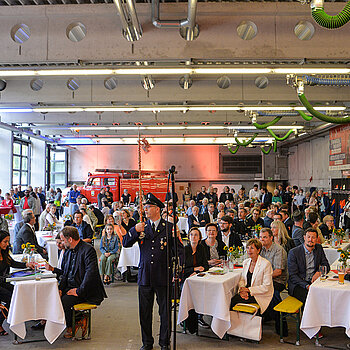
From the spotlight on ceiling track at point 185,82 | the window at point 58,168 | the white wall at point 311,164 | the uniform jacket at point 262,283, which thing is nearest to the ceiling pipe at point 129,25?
the uniform jacket at point 262,283

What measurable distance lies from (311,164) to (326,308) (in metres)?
15.9

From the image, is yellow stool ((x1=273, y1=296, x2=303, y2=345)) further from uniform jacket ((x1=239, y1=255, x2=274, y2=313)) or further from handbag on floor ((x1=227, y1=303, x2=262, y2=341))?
handbag on floor ((x1=227, y1=303, x2=262, y2=341))

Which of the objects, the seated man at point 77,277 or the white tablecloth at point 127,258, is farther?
the white tablecloth at point 127,258

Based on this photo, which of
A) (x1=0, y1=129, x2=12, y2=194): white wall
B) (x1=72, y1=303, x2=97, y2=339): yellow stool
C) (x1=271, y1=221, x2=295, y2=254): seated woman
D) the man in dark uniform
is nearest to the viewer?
the man in dark uniform

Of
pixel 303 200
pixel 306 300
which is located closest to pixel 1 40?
pixel 306 300

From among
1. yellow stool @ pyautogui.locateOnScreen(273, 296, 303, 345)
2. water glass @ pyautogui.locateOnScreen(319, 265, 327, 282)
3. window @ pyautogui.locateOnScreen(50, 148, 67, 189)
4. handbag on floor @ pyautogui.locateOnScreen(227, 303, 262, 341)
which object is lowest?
handbag on floor @ pyautogui.locateOnScreen(227, 303, 262, 341)

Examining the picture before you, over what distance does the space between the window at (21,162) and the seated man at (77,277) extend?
15223mm

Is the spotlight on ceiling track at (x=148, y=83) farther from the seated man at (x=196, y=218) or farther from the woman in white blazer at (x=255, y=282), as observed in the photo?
the woman in white blazer at (x=255, y=282)

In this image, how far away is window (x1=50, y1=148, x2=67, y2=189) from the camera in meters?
24.8

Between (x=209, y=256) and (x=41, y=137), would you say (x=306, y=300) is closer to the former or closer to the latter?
(x=209, y=256)

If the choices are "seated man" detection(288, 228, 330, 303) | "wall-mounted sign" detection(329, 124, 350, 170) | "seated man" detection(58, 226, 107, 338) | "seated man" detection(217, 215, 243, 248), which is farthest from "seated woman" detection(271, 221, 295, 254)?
"wall-mounted sign" detection(329, 124, 350, 170)

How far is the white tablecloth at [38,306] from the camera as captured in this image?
15.0ft

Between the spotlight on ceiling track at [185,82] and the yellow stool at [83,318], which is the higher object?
the spotlight on ceiling track at [185,82]

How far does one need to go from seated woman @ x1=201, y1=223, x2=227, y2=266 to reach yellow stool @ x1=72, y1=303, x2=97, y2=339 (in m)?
1.89
